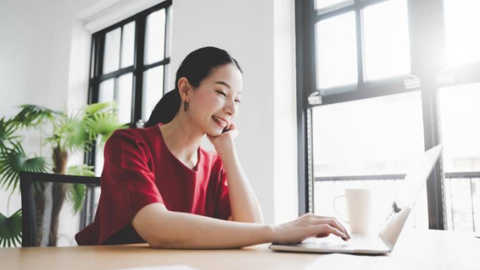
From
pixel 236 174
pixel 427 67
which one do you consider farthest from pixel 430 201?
pixel 236 174

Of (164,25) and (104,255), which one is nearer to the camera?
(104,255)

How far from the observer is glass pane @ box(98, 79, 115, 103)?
4059 mm

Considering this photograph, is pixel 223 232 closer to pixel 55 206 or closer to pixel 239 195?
pixel 239 195

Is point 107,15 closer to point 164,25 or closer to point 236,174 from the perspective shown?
point 164,25

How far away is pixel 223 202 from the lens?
4.64 feet

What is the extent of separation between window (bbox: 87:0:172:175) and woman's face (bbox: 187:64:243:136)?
7.21ft

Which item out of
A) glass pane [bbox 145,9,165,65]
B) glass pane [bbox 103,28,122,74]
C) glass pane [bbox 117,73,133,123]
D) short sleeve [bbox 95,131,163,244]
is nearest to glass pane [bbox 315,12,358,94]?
glass pane [bbox 145,9,165,65]

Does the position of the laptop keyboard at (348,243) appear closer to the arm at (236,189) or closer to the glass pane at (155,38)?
the arm at (236,189)

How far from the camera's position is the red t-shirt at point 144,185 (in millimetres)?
984

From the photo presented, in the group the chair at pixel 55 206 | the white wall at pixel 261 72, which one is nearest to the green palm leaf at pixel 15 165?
the white wall at pixel 261 72

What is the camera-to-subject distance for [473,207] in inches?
128

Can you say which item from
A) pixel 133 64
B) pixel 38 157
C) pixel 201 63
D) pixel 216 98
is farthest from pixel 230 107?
pixel 133 64

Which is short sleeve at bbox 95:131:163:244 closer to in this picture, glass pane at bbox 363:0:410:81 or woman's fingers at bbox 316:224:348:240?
woman's fingers at bbox 316:224:348:240

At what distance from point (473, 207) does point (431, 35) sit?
71.1 inches
